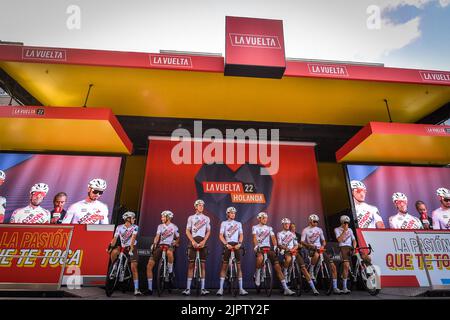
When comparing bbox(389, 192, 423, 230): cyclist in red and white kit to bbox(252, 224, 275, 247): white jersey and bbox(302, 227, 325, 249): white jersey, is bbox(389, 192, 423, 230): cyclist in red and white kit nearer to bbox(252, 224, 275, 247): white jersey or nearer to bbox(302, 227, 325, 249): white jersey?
bbox(302, 227, 325, 249): white jersey

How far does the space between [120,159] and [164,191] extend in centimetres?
148

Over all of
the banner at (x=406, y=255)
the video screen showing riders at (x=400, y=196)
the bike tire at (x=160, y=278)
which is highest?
the video screen showing riders at (x=400, y=196)

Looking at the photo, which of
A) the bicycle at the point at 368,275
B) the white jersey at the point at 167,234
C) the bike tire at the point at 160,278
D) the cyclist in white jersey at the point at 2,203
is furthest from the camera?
the cyclist in white jersey at the point at 2,203

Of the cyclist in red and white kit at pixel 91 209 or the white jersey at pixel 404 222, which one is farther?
the white jersey at pixel 404 222

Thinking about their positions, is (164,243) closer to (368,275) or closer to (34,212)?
(34,212)

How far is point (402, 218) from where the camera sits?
25.5ft

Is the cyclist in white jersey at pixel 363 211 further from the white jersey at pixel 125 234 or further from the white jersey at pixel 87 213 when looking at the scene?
the white jersey at pixel 87 213

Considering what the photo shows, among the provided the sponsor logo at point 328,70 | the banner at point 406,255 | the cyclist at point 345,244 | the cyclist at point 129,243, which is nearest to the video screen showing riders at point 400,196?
the banner at point 406,255

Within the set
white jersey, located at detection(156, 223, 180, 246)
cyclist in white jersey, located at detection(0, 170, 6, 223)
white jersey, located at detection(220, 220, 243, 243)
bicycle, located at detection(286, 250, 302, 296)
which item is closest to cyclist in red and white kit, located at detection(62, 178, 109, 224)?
cyclist in white jersey, located at detection(0, 170, 6, 223)

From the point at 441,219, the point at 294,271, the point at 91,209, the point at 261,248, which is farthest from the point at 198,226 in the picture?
the point at 441,219

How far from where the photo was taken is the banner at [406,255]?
5.96m

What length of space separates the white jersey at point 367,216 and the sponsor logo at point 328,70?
3.55 metres

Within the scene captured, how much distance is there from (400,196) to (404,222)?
71 centimetres
